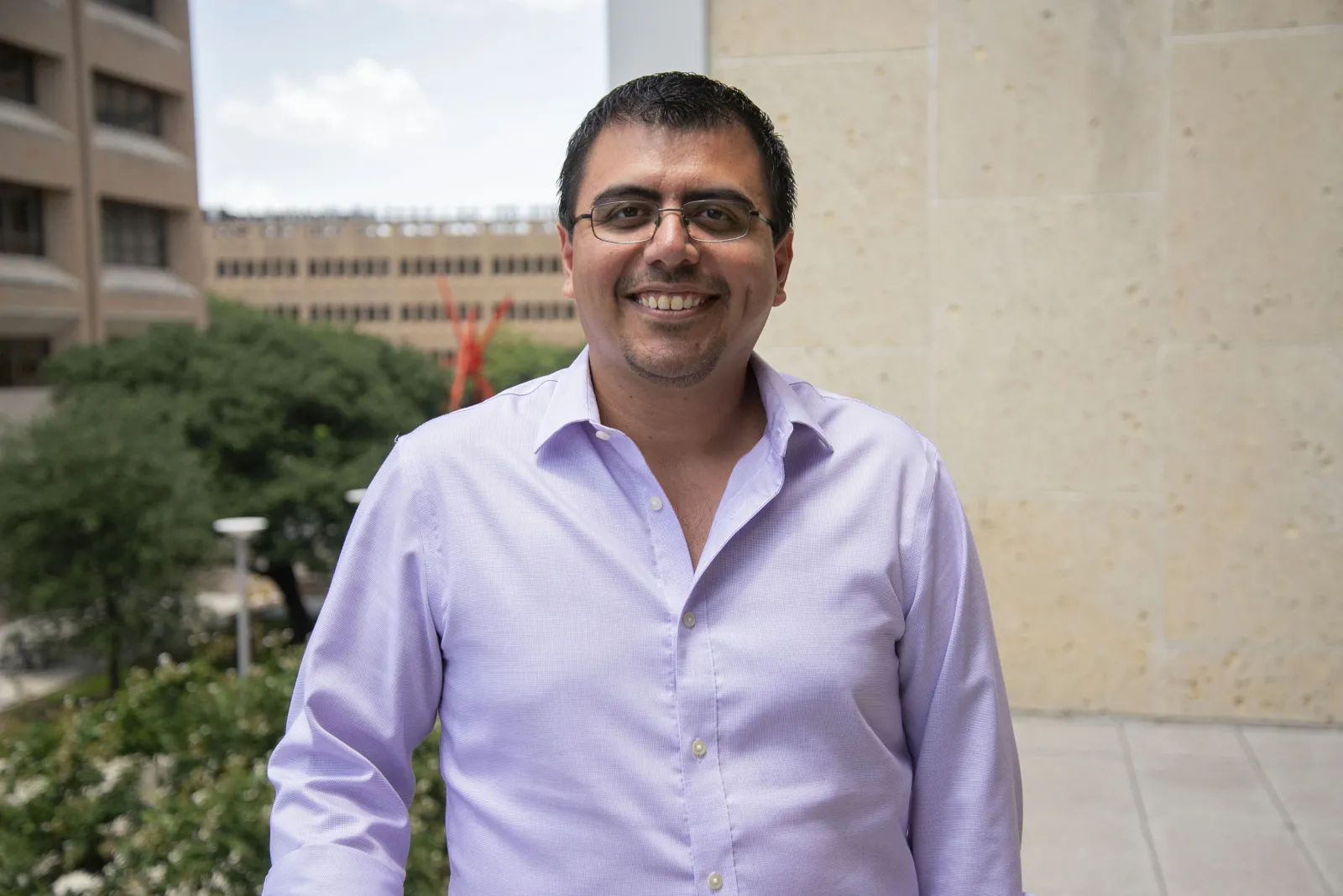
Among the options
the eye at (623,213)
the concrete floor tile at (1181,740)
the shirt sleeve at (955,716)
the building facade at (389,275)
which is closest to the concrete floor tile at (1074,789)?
the concrete floor tile at (1181,740)

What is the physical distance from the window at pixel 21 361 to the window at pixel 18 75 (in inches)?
292

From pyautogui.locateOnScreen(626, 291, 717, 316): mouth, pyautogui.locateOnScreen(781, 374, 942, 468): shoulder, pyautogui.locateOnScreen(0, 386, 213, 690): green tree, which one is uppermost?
pyautogui.locateOnScreen(626, 291, 717, 316): mouth

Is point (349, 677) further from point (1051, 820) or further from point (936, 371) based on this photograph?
point (936, 371)

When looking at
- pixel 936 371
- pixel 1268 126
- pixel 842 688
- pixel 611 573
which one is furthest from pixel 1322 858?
pixel 611 573

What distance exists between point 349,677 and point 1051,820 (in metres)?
2.01

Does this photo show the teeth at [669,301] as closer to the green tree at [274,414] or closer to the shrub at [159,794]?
the shrub at [159,794]

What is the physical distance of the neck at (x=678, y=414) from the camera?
1.30 metres

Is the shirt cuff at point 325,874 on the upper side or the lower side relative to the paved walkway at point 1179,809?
upper

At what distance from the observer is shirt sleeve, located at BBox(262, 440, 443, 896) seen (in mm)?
1146

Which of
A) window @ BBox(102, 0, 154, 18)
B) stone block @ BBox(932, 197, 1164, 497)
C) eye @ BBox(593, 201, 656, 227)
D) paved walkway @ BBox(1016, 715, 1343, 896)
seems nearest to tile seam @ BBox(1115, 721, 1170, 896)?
paved walkway @ BBox(1016, 715, 1343, 896)

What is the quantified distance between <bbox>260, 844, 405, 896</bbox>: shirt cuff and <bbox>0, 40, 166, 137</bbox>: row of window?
43.1 metres

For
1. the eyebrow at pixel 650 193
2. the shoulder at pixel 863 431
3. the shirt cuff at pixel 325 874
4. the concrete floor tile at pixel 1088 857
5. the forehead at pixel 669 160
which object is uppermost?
the forehead at pixel 669 160

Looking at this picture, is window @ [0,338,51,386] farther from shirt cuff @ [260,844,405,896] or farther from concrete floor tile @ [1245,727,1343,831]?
shirt cuff @ [260,844,405,896]

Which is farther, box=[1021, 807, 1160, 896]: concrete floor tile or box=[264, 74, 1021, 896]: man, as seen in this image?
box=[1021, 807, 1160, 896]: concrete floor tile
